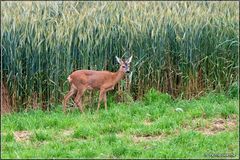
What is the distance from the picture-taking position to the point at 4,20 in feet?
40.7

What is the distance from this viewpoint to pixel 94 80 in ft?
37.5

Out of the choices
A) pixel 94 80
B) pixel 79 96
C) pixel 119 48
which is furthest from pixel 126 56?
pixel 79 96

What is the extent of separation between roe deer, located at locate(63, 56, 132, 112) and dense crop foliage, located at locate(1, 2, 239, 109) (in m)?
0.48

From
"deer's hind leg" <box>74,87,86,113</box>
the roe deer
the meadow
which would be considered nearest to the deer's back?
the roe deer

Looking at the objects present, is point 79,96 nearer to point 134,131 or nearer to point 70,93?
point 70,93

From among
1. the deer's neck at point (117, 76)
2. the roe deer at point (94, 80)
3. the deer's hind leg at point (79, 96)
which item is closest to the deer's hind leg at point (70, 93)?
the roe deer at point (94, 80)

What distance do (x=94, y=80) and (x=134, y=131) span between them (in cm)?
240

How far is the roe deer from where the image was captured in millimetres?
11383

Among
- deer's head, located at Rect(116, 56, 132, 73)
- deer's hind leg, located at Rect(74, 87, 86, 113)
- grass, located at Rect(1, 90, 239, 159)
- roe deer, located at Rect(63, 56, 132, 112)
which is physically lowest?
grass, located at Rect(1, 90, 239, 159)

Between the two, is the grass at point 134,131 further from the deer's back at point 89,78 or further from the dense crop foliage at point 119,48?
the dense crop foliage at point 119,48

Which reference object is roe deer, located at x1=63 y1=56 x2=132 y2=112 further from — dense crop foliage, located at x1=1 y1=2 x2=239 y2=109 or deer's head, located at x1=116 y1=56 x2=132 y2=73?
dense crop foliage, located at x1=1 y1=2 x2=239 y2=109

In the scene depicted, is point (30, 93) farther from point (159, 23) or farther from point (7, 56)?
point (159, 23)

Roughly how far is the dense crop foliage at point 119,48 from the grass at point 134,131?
0.65 meters

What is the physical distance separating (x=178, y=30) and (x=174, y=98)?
1.48 metres
